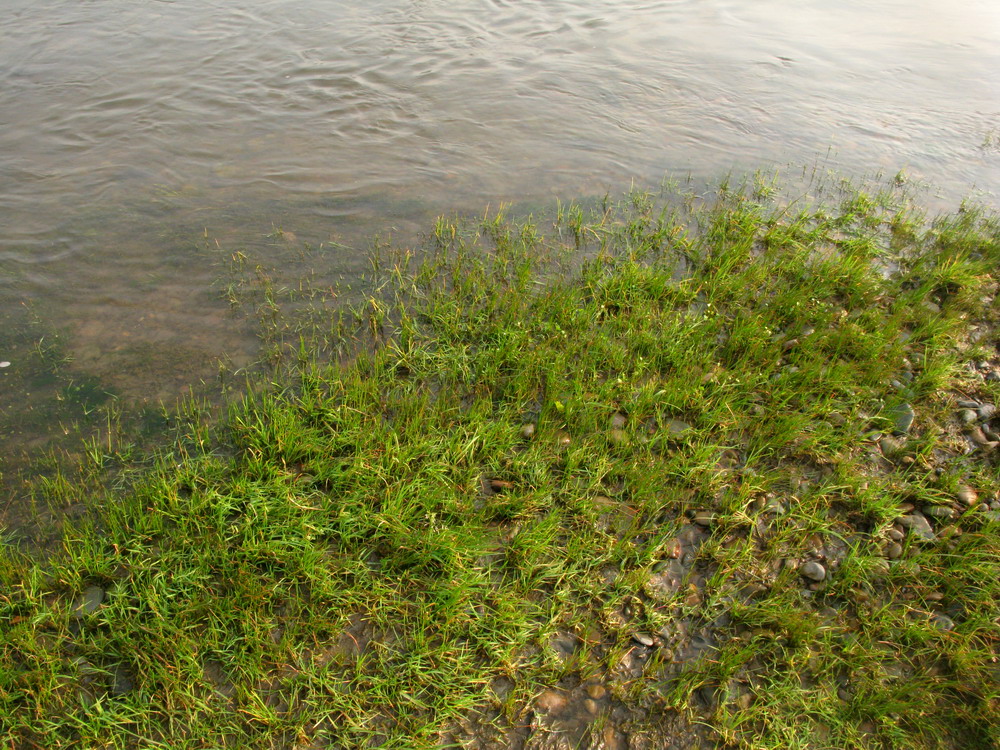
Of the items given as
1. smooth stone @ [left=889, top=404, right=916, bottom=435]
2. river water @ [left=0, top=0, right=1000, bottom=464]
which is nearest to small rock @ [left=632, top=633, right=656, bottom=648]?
smooth stone @ [left=889, top=404, right=916, bottom=435]

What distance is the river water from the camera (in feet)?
19.7

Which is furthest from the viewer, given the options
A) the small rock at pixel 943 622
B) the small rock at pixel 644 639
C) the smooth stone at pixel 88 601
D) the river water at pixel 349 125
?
the river water at pixel 349 125

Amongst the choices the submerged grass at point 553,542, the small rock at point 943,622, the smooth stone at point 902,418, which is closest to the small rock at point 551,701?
the submerged grass at point 553,542

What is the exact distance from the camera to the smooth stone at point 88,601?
11.3 feet

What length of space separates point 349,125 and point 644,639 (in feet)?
26.8

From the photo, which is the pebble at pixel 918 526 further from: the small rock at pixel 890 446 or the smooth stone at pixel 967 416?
the smooth stone at pixel 967 416

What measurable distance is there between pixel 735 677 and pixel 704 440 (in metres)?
1.76

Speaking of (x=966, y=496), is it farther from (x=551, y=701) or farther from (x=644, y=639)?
(x=551, y=701)

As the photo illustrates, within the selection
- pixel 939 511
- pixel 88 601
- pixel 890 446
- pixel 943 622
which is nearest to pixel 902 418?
pixel 890 446

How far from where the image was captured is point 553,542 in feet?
13.2

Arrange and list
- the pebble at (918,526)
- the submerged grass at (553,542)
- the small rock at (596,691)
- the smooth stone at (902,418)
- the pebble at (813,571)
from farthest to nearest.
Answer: the smooth stone at (902,418)
the pebble at (918,526)
the pebble at (813,571)
the small rock at (596,691)
the submerged grass at (553,542)

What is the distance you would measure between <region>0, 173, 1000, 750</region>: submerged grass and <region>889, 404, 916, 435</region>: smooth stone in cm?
2

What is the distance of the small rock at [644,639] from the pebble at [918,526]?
1.89 m

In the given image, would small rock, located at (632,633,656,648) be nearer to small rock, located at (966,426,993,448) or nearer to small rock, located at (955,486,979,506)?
small rock, located at (955,486,979,506)
